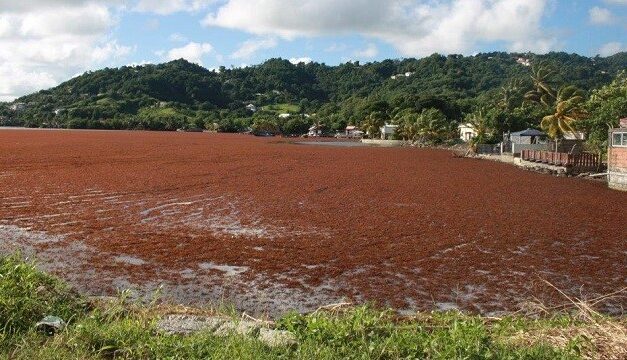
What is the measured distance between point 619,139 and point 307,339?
2378 centimetres

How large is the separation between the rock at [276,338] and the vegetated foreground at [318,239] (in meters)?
2.59

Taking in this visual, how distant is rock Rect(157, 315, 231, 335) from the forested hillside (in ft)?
179

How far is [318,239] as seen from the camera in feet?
43.1

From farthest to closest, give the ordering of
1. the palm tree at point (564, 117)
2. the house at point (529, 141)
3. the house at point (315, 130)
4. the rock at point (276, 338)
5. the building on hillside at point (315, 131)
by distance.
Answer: the house at point (315, 130) → the building on hillside at point (315, 131) → the house at point (529, 141) → the palm tree at point (564, 117) → the rock at point (276, 338)

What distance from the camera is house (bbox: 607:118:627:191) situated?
80.8ft

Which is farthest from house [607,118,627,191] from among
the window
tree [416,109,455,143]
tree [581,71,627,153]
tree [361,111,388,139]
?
tree [361,111,388,139]

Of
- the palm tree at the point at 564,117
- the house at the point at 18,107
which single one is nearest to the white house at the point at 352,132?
the palm tree at the point at 564,117

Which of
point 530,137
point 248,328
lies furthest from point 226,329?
point 530,137

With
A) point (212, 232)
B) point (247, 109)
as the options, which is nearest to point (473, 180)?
point (212, 232)

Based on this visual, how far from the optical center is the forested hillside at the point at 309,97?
274ft

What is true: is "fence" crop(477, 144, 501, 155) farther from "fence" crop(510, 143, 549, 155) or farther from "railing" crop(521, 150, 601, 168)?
"railing" crop(521, 150, 601, 168)

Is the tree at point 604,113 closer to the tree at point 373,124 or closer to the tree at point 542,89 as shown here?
the tree at point 542,89

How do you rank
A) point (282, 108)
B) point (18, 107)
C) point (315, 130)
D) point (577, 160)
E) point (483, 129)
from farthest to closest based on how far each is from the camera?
1. point (282, 108)
2. point (18, 107)
3. point (315, 130)
4. point (483, 129)
5. point (577, 160)

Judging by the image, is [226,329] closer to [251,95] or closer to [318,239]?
[318,239]
